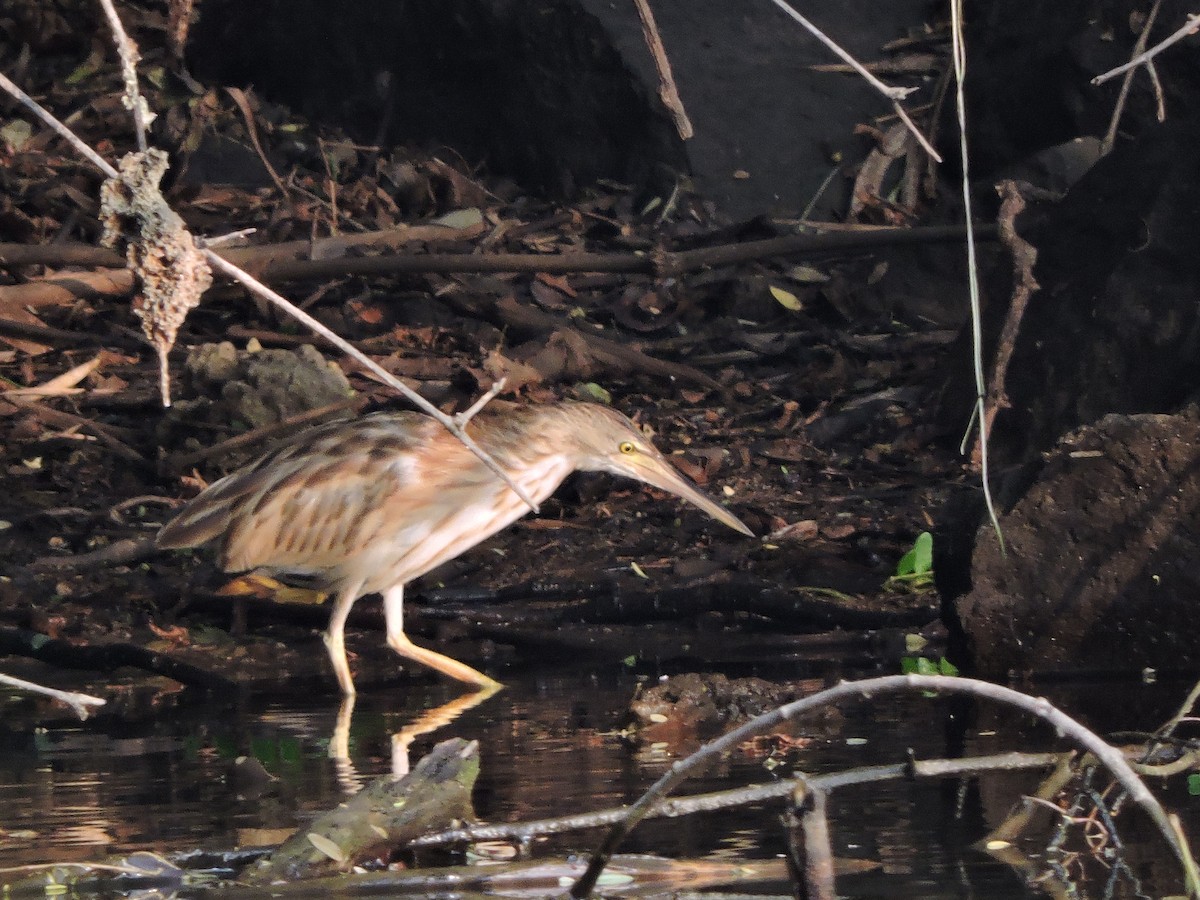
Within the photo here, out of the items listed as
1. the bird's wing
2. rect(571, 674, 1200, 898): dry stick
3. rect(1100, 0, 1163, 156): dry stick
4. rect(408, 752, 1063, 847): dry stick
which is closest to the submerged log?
rect(408, 752, 1063, 847): dry stick

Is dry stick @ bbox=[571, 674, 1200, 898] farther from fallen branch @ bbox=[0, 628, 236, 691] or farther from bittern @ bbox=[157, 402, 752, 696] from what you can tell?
bittern @ bbox=[157, 402, 752, 696]

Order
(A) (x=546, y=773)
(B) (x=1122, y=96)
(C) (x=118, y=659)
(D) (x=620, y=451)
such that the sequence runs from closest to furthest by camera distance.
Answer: (A) (x=546, y=773), (B) (x=1122, y=96), (C) (x=118, y=659), (D) (x=620, y=451)

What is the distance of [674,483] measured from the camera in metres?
7.51

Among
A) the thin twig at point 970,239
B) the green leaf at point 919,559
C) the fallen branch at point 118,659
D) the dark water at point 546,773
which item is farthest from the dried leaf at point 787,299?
the fallen branch at point 118,659

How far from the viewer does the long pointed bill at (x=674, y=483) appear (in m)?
7.51

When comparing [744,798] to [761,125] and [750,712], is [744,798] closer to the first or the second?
[750,712]

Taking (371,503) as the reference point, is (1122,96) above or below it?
above

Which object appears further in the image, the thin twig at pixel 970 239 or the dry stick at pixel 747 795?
the thin twig at pixel 970 239

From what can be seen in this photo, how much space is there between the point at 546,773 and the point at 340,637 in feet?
7.35

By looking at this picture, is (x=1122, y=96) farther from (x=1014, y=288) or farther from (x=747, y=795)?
(x=747, y=795)

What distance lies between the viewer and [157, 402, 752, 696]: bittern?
7.18m

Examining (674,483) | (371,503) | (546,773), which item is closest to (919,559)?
(674,483)

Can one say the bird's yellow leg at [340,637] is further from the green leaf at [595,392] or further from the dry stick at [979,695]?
the dry stick at [979,695]

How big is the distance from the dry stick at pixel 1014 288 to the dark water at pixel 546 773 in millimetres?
904
